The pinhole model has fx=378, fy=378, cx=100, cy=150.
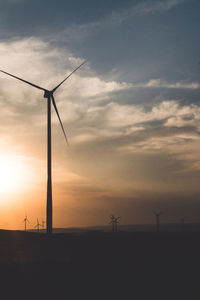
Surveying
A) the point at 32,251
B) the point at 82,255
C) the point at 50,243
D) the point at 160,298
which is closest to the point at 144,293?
the point at 160,298

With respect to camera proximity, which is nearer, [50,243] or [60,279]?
[60,279]

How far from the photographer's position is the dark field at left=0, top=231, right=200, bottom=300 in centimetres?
2083

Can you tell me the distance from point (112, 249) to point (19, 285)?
13866 millimetres

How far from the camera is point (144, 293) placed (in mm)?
20828

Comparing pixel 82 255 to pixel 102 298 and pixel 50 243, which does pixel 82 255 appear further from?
pixel 102 298

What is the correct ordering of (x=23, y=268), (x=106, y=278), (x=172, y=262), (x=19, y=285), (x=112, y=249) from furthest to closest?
(x=112, y=249)
(x=172, y=262)
(x=23, y=268)
(x=106, y=278)
(x=19, y=285)

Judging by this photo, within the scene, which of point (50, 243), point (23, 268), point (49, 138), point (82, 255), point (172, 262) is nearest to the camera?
point (23, 268)

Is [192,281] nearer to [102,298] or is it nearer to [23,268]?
[102,298]

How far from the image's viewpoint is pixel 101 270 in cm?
2594

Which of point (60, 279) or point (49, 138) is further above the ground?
point (49, 138)

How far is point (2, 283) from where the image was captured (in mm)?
22141

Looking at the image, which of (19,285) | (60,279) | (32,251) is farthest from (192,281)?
(32,251)

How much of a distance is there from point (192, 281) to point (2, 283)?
11.4 m

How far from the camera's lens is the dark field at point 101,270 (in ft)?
68.3
